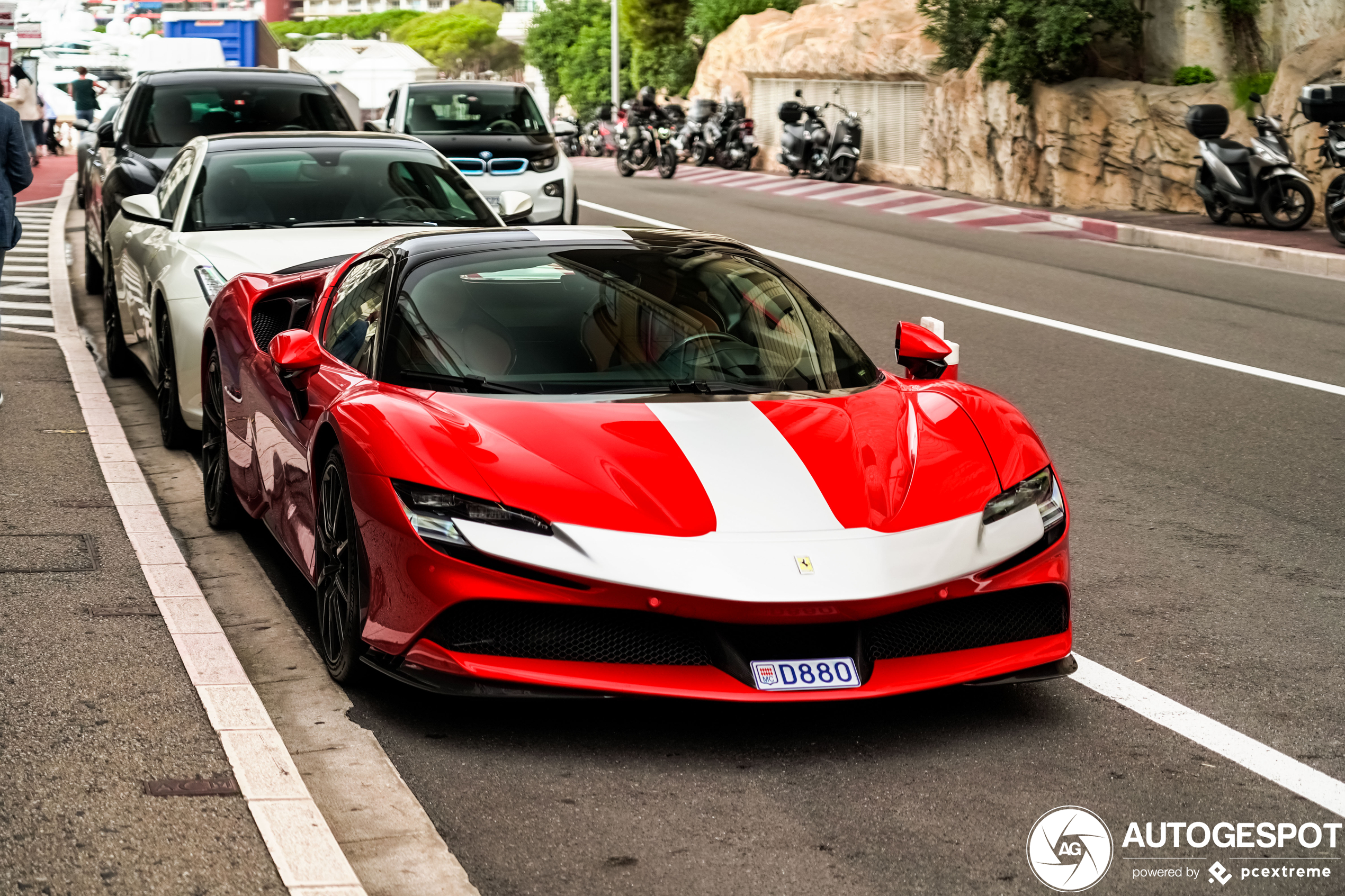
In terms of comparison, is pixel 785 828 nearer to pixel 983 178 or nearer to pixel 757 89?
pixel 983 178

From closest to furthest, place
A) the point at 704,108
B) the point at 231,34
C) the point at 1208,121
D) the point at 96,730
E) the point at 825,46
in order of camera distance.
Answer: the point at 96,730, the point at 1208,121, the point at 231,34, the point at 825,46, the point at 704,108

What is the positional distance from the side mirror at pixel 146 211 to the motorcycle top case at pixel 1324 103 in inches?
475

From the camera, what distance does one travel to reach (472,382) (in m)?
5.10

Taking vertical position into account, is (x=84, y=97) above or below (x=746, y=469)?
above

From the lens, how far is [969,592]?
4457 millimetres

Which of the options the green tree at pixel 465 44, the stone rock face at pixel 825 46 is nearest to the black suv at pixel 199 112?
the stone rock face at pixel 825 46

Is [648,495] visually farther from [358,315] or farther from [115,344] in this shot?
[115,344]

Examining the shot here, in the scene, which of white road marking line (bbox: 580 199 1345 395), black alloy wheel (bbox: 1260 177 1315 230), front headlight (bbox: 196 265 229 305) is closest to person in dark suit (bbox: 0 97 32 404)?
front headlight (bbox: 196 265 229 305)

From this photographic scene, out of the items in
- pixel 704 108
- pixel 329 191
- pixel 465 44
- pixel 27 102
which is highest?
pixel 465 44

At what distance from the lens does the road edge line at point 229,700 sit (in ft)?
11.8

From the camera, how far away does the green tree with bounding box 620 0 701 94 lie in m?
51.2

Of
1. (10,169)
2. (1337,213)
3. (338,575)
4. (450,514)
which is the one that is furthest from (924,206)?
(450,514)

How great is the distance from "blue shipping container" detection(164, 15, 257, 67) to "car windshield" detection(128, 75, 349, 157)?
18056 millimetres

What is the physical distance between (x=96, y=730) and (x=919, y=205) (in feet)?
70.2
